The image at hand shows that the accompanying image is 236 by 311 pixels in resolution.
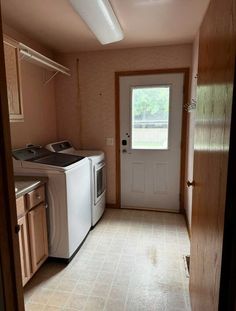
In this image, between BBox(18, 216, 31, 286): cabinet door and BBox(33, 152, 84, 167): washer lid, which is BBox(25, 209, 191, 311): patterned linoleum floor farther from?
BBox(33, 152, 84, 167): washer lid

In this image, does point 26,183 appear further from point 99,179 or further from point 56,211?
point 99,179

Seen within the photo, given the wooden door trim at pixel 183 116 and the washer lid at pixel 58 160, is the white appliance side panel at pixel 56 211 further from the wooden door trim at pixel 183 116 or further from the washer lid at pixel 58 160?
the wooden door trim at pixel 183 116

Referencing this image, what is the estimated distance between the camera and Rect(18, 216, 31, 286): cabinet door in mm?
1772

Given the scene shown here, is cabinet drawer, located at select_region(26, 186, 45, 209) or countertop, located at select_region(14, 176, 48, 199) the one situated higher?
countertop, located at select_region(14, 176, 48, 199)

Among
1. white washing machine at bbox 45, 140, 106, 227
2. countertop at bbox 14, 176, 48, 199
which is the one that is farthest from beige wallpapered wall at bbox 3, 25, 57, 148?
countertop at bbox 14, 176, 48, 199

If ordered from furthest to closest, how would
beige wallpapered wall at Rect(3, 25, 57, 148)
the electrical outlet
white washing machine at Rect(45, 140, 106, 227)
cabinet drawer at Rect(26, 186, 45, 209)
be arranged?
1. the electrical outlet
2. white washing machine at Rect(45, 140, 106, 227)
3. beige wallpapered wall at Rect(3, 25, 57, 148)
4. cabinet drawer at Rect(26, 186, 45, 209)

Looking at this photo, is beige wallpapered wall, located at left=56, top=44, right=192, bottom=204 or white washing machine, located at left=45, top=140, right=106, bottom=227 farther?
beige wallpapered wall, located at left=56, top=44, right=192, bottom=204

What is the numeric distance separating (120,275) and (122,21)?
247 centimetres

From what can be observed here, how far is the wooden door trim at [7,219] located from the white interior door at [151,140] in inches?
98.8

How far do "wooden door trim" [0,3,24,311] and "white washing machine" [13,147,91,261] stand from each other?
1.13 m

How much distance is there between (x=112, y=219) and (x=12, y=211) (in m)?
2.41

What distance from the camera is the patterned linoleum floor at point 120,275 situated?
1776 mm

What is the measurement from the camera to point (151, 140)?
3.32 metres

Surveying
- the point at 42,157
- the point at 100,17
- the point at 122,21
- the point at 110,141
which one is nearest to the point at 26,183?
the point at 42,157
